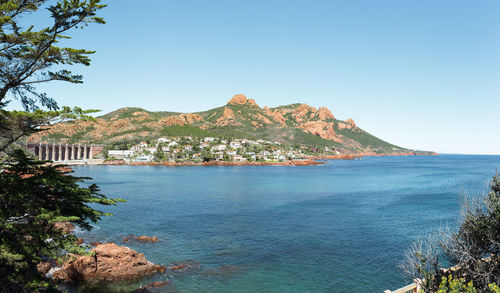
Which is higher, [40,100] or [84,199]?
[40,100]

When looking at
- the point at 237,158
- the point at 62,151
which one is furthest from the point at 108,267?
the point at 62,151

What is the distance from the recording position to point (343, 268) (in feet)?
73.9

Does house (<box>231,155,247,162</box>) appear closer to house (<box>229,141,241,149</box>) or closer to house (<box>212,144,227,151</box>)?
house (<box>212,144,227,151</box>)

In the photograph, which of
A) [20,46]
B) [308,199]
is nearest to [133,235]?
[20,46]

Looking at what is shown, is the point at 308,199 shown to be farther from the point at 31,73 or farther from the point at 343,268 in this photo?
the point at 31,73

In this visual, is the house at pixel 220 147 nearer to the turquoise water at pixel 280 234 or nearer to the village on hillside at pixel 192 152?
the village on hillside at pixel 192 152

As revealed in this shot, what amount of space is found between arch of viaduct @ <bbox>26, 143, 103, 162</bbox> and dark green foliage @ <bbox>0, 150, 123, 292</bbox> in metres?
133

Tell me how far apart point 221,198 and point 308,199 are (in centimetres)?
1698

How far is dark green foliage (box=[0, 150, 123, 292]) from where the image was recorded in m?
8.45

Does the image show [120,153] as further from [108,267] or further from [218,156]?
[108,267]

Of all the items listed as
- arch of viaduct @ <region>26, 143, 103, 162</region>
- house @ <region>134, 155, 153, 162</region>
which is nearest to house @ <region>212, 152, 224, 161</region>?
house @ <region>134, 155, 153, 162</region>

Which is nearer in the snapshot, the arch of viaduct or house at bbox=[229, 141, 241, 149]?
the arch of viaduct

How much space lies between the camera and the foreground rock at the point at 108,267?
20312 millimetres

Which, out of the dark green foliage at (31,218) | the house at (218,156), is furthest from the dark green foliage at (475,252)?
the house at (218,156)
